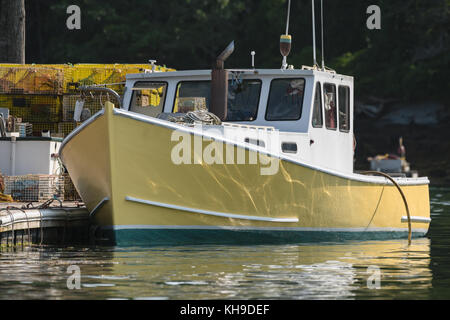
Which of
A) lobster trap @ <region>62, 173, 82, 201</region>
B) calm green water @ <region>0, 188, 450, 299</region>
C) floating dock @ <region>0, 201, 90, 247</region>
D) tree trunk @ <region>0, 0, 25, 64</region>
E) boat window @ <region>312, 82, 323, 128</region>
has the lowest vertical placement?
calm green water @ <region>0, 188, 450, 299</region>

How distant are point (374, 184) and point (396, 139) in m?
31.5

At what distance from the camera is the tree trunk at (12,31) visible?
22.2 m

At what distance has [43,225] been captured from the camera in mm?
14336

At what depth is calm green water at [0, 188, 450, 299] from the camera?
10.1 meters

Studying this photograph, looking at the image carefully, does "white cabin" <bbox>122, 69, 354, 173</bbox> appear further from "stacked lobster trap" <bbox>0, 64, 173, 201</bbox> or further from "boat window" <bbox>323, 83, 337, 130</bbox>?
"stacked lobster trap" <bbox>0, 64, 173, 201</bbox>

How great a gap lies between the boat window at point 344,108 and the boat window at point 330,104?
0.86ft

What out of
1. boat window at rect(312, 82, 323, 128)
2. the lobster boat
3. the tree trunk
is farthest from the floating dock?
the tree trunk

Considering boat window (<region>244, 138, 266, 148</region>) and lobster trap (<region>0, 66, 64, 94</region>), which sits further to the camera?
lobster trap (<region>0, 66, 64, 94</region>)

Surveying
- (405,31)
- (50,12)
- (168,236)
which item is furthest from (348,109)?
(50,12)

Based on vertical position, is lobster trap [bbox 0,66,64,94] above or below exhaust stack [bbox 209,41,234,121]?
above

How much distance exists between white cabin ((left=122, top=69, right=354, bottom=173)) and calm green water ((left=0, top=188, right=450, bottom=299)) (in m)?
1.54

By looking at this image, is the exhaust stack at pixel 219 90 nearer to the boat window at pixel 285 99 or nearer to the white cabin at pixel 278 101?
the white cabin at pixel 278 101

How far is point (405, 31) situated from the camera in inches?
1788
